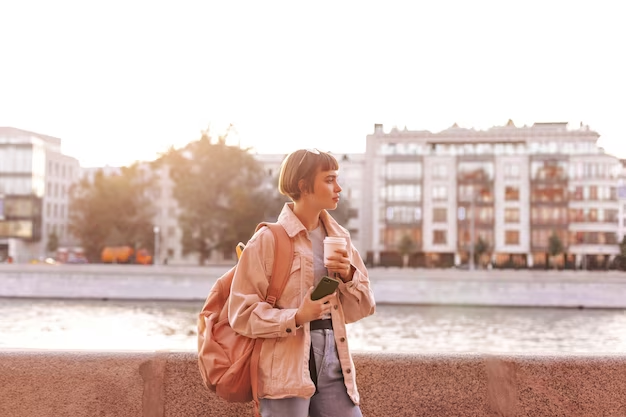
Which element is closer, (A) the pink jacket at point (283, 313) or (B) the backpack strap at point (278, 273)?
(A) the pink jacket at point (283, 313)

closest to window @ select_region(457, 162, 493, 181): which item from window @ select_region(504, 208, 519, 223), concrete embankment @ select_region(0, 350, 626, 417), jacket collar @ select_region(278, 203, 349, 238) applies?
window @ select_region(504, 208, 519, 223)

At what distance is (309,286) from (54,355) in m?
1.88

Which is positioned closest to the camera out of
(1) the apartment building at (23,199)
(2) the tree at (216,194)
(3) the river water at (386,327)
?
(3) the river water at (386,327)

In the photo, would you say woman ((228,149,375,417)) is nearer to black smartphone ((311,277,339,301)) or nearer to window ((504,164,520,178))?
black smartphone ((311,277,339,301))

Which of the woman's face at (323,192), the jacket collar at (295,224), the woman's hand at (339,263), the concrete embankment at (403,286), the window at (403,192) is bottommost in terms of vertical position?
the concrete embankment at (403,286)

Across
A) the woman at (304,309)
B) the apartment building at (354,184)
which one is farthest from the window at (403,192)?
the woman at (304,309)

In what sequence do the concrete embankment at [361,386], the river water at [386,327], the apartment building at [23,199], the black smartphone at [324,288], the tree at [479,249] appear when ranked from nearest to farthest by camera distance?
the black smartphone at [324,288] < the concrete embankment at [361,386] < the river water at [386,327] < the tree at [479,249] < the apartment building at [23,199]

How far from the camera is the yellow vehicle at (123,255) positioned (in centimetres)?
7081

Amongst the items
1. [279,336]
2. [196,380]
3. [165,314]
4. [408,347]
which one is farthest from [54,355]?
[165,314]

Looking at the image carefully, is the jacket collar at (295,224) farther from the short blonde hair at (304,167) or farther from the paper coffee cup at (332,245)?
the paper coffee cup at (332,245)

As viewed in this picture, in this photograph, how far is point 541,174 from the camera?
244ft

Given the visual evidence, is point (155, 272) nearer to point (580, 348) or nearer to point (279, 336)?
point (580, 348)

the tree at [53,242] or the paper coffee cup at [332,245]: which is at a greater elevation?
the paper coffee cup at [332,245]

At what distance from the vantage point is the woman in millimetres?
2795
